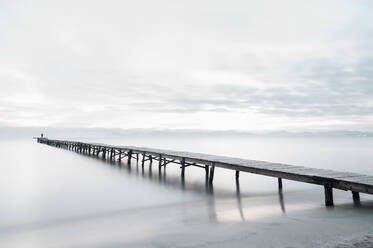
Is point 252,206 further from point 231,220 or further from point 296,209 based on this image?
point 231,220

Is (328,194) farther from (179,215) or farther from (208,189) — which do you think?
(208,189)

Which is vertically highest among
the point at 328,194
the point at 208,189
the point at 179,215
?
the point at 328,194

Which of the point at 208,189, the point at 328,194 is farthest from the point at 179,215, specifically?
the point at 208,189

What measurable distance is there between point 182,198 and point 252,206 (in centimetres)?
260

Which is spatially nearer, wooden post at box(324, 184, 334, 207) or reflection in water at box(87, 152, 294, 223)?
wooden post at box(324, 184, 334, 207)

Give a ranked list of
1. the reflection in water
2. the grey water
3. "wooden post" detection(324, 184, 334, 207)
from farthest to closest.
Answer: the reflection in water, "wooden post" detection(324, 184, 334, 207), the grey water

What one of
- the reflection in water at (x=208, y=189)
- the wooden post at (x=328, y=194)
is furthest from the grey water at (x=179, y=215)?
the wooden post at (x=328, y=194)

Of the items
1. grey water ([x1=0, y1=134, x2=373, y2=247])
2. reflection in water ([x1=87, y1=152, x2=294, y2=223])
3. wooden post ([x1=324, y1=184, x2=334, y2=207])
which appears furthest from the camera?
reflection in water ([x1=87, y1=152, x2=294, y2=223])

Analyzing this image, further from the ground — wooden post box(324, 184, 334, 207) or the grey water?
wooden post box(324, 184, 334, 207)

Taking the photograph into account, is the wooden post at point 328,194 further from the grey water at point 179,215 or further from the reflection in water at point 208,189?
the reflection in water at point 208,189

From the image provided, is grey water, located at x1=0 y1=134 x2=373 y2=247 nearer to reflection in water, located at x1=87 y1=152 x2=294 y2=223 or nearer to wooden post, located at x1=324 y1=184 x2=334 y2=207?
reflection in water, located at x1=87 y1=152 x2=294 y2=223

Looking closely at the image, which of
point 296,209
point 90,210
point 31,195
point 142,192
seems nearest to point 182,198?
point 142,192

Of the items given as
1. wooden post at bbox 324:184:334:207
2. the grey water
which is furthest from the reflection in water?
wooden post at bbox 324:184:334:207

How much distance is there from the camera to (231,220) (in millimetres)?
6672
